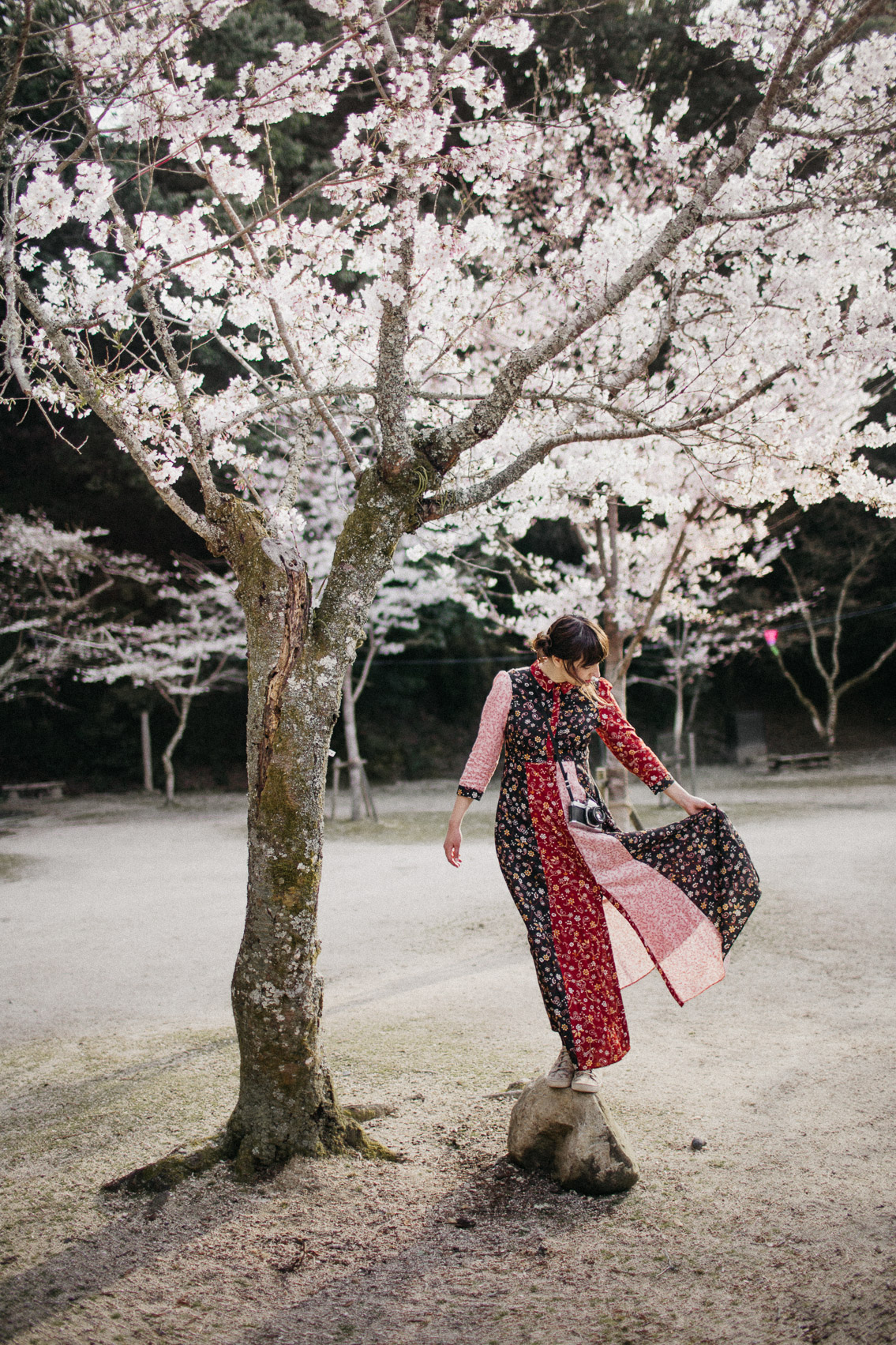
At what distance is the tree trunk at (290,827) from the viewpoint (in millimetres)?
2371

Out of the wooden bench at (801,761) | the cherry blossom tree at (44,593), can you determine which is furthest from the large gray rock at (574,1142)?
the wooden bench at (801,761)

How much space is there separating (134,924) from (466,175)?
17.3ft

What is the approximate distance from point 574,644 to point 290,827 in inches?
37.9

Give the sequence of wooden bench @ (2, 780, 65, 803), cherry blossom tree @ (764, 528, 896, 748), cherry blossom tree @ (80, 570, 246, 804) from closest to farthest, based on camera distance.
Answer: cherry blossom tree @ (80, 570, 246, 804)
wooden bench @ (2, 780, 65, 803)
cherry blossom tree @ (764, 528, 896, 748)

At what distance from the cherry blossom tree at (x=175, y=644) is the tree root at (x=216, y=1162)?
10.4 meters

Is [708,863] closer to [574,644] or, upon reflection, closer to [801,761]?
[574,644]

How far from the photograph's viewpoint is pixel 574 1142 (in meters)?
2.27

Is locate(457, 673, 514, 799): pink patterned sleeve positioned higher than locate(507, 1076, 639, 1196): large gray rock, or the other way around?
locate(457, 673, 514, 799): pink patterned sleeve

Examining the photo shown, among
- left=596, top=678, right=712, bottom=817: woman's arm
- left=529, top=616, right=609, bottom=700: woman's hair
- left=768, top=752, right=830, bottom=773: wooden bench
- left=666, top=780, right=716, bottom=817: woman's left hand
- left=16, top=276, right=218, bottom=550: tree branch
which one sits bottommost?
left=768, top=752, right=830, bottom=773: wooden bench

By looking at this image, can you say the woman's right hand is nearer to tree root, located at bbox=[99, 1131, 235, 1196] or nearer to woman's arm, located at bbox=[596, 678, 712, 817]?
woman's arm, located at bbox=[596, 678, 712, 817]

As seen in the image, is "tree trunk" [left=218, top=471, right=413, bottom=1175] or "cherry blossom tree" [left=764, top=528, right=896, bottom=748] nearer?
"tree trunk" [left=218, top=471, right=413, bottom=1175]

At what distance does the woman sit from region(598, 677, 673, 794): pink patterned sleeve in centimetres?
10

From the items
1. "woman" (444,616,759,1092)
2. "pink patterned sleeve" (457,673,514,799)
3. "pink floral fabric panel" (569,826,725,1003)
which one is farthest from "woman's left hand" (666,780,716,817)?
"pink patterned sleeve" (457,673,514,799)

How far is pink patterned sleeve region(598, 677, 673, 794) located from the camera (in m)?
2.49
